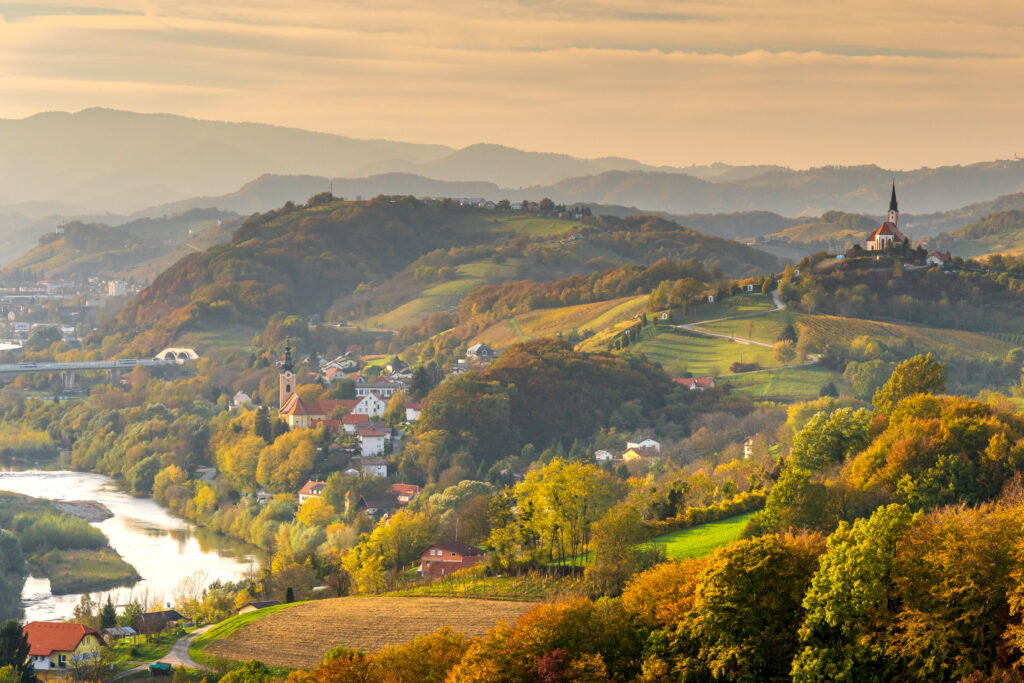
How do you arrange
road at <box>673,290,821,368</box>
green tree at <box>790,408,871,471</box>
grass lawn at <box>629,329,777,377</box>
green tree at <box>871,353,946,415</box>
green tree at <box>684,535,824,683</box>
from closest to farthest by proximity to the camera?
green tree at <box>684,535,824,683</box> → green tree at <box>790,408,871,471</box> → green tree at <box>871,353,946,415</box> → grass lawn at <box>629,329,777,377</box> → road at <box>673,290,821,368</box>

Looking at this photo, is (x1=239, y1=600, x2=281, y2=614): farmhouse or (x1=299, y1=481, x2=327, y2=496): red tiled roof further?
(x1=299, y1=481, x2=327, y2=496): red tiled roof

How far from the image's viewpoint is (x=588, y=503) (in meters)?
44.2

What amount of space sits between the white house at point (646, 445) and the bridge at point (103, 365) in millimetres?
65783

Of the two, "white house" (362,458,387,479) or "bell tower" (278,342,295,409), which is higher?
"bell tower" (278,342,295,409)

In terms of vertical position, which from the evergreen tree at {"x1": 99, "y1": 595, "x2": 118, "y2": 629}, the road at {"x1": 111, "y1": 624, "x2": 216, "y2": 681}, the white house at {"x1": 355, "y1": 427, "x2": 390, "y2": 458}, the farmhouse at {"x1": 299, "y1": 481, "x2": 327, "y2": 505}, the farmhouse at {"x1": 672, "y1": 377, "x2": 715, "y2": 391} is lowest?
the farmhouse at {"x1": 299, "y1": 481, "x2": 327, "y2": 505}

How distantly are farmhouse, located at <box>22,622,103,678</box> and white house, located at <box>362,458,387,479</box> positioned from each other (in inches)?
1273

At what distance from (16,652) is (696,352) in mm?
67722

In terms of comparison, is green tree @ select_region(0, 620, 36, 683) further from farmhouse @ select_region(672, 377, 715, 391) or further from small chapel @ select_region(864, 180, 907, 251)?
small chapel @ select_region(864, 180, 907, 251)

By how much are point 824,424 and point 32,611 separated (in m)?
32.5

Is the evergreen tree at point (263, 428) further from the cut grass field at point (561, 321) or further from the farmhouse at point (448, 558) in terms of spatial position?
the farmhouse at point (448, 558)

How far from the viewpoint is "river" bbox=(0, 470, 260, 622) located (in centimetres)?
5959

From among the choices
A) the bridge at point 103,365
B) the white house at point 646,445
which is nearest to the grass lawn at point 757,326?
the white house at point 646,445

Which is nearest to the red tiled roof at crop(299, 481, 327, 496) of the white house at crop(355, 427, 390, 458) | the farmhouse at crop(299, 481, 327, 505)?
the farmhouse at crop(299, 481, 327, 505)

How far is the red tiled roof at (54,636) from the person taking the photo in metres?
43.7
